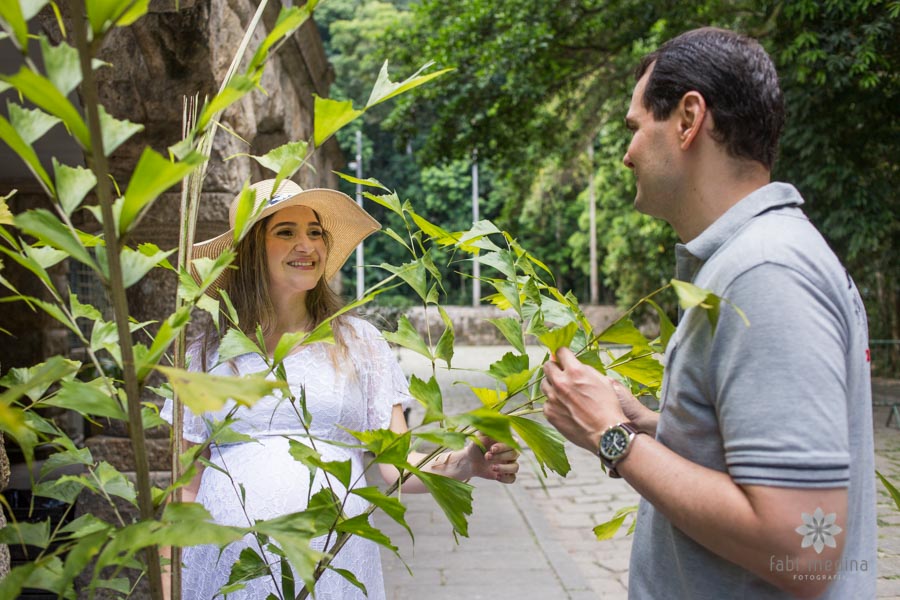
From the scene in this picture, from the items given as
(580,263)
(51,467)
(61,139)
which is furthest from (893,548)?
(580,263)

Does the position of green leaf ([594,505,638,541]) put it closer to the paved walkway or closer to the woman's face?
the woman's face

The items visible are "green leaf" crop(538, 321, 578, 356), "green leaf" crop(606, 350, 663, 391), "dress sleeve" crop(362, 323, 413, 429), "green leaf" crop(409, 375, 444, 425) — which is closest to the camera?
"green leaf" crop(409, 375, 444, 425)

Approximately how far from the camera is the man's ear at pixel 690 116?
1.34 metres

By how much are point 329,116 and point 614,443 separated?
0.63m

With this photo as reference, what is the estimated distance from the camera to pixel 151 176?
79 cm

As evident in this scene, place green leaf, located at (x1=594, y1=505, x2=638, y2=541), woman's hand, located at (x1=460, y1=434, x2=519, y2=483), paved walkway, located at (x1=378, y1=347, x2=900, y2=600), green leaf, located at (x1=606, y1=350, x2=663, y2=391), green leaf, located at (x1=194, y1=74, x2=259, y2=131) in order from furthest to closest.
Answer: paved walkway, located at (x1=378, y1=347, x2=900, y2=600) < woman's hand, located at (x1=460, y1=434, x2=519, y2=483) < green leaf, located at (x1=594, y1=505, x2=638, y2=541) < green leaf, located at (x1=606, y1=350, x2=663, y2=391) < green leaf, located at (x1=194, y1=74, x2=259, y2=131)

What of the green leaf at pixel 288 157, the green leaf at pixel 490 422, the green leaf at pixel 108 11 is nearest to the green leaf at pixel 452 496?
the green leaf at pixel 490 422

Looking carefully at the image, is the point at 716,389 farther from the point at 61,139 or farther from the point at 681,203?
the point at 61,139

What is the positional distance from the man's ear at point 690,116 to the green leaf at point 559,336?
Result: 1.25 feet

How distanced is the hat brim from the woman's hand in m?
0.66

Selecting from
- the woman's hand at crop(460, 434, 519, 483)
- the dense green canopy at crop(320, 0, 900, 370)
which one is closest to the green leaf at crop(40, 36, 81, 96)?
the woman's hand at crop(460, 434, 519, 483)

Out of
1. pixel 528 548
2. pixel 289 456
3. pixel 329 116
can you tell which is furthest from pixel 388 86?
pixel 528 548

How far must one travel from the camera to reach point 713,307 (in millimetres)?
1003

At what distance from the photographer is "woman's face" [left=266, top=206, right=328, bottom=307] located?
7.71 feet
